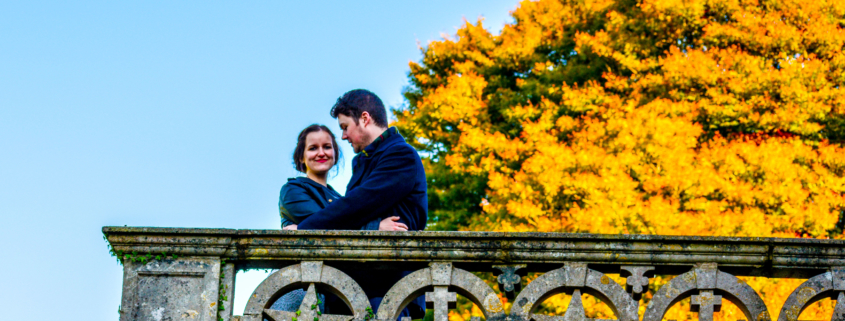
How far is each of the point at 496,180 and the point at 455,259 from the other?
395 inches

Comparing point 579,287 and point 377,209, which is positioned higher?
point 377,209

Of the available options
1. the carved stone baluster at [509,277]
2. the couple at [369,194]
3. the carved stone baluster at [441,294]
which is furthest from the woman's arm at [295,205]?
the carved stone baluster at [509,277]

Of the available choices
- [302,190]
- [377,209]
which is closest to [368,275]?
[377,209]

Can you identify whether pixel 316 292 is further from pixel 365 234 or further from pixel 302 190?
pixel 302 190

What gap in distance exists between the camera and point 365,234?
345cm

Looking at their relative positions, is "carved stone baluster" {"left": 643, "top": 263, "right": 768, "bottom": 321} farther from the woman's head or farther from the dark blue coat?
the woman's head

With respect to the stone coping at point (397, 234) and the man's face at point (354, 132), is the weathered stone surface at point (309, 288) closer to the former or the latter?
the stone coping at point (397, 234)

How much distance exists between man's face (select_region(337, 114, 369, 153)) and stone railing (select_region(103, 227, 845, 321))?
0.80 metres

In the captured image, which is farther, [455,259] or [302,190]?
[302,190]

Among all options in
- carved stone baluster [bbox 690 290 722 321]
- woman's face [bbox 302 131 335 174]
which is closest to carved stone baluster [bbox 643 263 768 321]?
carved stone baluster [bbox 690 290 722 321]

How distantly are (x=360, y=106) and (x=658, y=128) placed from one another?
9.34 metres

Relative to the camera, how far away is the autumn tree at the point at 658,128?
39.6 ft

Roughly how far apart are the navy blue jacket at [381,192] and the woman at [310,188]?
84 mm

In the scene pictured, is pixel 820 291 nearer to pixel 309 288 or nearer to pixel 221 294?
pixel 309 288
